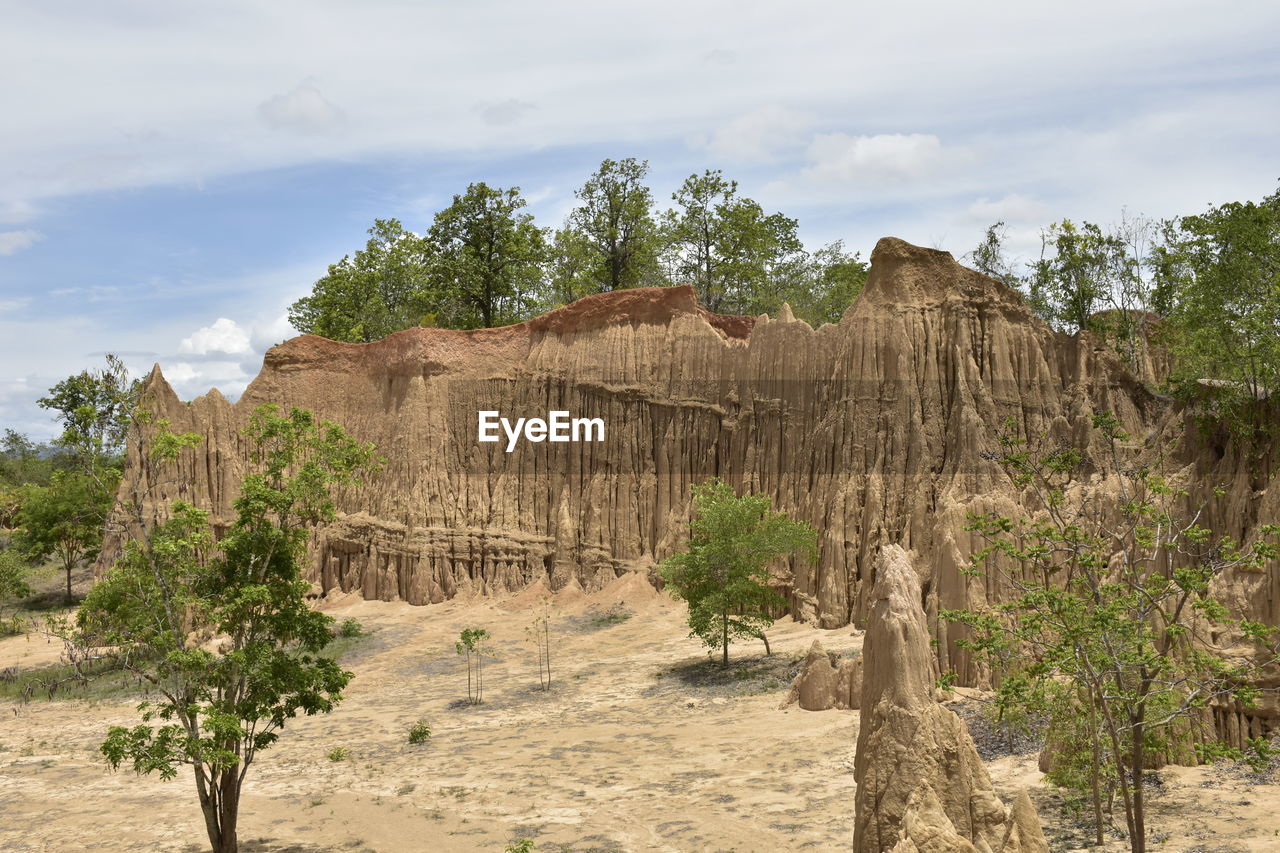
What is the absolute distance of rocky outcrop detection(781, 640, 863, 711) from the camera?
26.0 meters

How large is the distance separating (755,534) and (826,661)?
292 inches

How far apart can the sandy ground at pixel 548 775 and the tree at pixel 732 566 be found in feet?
4.05

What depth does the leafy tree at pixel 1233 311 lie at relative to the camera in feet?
93.8

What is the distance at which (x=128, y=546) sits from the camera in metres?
18.0

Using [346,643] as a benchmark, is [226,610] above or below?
above

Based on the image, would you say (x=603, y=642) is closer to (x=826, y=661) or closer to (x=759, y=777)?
(x=826, y=661)

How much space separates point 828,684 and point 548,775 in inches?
279

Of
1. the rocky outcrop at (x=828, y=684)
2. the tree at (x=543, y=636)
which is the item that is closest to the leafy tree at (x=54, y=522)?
the tree at (x=543, y=636)

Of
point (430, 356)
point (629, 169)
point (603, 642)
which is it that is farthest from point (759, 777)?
point (629, 169)

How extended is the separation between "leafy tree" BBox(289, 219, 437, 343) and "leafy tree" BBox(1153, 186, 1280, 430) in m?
34.1

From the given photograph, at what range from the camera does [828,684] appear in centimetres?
2612

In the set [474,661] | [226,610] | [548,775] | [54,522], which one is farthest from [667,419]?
[54,522]

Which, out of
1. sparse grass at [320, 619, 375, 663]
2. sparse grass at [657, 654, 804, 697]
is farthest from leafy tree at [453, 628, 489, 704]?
sparse grass at [657, 654, 804, 697]

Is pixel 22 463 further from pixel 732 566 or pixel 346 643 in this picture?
pixel 732 566
